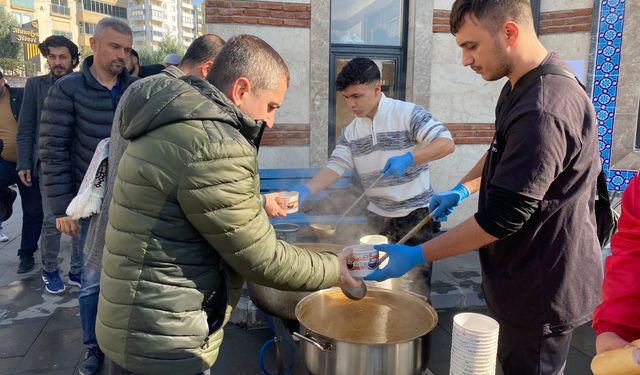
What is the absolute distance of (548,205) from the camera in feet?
5.87


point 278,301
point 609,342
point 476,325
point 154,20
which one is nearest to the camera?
point 609,342

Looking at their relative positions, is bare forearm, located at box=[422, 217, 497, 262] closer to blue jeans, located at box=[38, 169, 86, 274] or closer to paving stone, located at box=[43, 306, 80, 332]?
paving stone, located at box=[43, 306, 80, 332]

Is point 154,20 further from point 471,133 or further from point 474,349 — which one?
point 474,349

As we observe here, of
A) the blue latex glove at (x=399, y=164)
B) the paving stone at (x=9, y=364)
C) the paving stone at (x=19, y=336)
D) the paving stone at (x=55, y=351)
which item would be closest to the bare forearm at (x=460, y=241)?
the blue latex glove at (x=399, y=164)

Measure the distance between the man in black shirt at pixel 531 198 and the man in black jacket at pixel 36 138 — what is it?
13.5 feet

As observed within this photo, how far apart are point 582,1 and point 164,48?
43.2 meters

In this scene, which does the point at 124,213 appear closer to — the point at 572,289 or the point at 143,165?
the point at 143,165

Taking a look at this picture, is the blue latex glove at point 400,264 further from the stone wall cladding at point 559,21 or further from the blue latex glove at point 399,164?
the stone wall cladding at point 559,21

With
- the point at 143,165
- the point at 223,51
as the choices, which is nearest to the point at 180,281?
the point at 143,165

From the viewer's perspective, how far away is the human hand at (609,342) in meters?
1.30

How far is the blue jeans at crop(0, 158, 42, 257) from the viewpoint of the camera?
17.2ft

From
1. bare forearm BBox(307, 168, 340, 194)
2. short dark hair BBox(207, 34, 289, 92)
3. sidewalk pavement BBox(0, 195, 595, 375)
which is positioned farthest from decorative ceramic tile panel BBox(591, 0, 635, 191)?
short dark hair BBox(207, 34, 289, 92)

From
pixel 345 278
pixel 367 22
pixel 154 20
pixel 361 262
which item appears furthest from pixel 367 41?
pixel 154 20

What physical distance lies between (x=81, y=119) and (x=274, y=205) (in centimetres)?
166
